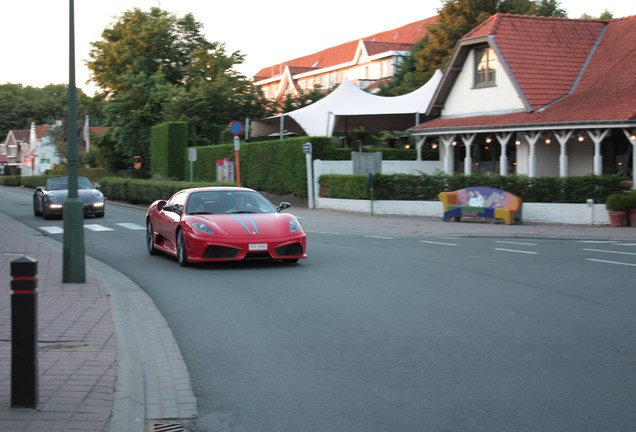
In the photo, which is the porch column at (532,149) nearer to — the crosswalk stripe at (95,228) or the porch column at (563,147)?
the porch column at (563,147)

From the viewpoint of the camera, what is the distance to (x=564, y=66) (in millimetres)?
31953

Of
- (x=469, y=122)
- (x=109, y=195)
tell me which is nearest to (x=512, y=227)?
(x=469, y=122)

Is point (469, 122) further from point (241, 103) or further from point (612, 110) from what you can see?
point (241, 103)

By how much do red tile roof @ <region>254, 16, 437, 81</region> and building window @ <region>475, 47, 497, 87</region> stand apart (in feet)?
127

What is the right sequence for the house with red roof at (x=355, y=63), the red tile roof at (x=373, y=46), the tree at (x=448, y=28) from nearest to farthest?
the tree at (x=448, y=28)
the house with red roof at (x=355, y=63)
the red tile roof at (x=373, y=46)

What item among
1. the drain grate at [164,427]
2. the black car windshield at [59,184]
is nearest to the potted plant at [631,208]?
the black car windshield at [59,184]

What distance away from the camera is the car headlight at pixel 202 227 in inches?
513

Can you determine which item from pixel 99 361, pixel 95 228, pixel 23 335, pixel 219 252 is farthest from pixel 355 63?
pixel 23 335

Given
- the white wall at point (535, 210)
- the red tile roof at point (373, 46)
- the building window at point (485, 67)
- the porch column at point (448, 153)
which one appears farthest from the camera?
the red tile roof at point (373, 46)

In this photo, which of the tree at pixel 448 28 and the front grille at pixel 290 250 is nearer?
the front grille at pixel 290 250

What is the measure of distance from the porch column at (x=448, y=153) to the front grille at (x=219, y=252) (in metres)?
21.7

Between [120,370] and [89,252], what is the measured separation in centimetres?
1107

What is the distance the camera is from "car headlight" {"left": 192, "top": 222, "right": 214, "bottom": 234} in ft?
42.7

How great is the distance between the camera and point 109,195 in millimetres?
43062
